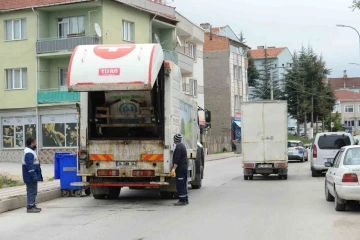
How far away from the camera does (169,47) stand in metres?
43.4

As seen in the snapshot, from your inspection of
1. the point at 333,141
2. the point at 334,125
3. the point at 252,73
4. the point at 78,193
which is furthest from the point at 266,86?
the point at 78,193

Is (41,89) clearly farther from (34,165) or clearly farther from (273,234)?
(273,234)

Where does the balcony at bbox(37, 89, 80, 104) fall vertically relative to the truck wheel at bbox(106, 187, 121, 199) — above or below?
above

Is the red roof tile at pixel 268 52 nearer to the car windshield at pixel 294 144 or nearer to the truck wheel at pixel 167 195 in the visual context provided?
the car windshield at pixel 294 144

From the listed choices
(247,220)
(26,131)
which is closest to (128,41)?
(26,131)

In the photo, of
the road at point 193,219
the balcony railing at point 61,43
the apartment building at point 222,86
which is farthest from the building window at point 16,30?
the apartment building at point 222,86

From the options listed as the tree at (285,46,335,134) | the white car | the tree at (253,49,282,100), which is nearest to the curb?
the white car

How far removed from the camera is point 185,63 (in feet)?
148

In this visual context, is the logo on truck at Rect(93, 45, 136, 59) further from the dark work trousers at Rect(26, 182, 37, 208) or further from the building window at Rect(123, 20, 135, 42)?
the building window at Rect(123, 20, 135, 42)

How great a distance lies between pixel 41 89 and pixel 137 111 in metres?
22.9

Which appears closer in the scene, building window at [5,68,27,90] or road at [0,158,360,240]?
road at [0,158,360,240]

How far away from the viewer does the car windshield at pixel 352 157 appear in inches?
472

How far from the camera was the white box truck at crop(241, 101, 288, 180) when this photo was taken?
2180 cm

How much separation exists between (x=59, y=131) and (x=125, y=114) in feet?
71.5
